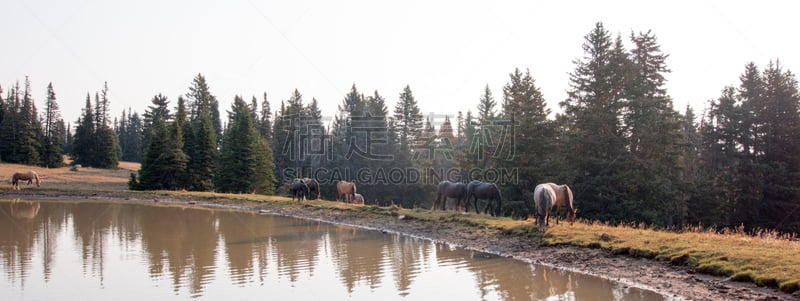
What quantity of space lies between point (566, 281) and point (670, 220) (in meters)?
26.9

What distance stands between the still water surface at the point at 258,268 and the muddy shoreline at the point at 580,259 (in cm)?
63

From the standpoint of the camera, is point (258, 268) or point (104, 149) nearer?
point (258, 268)

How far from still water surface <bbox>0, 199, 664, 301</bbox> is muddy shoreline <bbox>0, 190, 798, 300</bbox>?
634 millimetres

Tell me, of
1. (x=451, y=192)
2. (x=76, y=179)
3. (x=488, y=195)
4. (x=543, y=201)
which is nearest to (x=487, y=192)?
(x=488, y=195)

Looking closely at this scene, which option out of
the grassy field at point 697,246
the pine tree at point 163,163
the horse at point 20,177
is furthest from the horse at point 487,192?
the horse at point 20,177

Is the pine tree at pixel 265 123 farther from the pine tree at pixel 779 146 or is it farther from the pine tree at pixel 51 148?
the pine tree at pixel 779 146

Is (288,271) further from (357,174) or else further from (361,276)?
(357,174)

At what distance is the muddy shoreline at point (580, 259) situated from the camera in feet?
35.3

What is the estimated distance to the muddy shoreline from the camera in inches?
424

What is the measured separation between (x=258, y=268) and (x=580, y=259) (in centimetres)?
930

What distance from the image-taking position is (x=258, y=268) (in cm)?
1430

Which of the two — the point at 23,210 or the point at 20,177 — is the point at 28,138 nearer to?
the point at 20,177

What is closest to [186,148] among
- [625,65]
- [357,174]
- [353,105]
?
[357,174]

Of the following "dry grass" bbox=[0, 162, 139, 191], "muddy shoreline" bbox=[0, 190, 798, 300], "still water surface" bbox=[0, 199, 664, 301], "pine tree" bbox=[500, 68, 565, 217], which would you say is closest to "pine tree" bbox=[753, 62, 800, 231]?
"pine tree" bbox=[500, 68, 565, 217]
